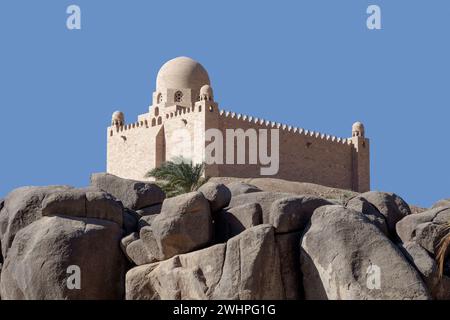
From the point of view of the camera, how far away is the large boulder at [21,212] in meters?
15.3

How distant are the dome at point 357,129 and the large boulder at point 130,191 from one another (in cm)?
2943

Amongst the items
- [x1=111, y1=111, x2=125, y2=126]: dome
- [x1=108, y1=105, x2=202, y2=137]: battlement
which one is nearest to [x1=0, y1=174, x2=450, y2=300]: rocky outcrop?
[x1=108, y1=105, x2=202, y2=137]: battlement

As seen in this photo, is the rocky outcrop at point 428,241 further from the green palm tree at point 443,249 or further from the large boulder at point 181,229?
the large boulder at point 181,229

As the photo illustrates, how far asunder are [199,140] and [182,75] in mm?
7800

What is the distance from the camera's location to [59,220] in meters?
14.7

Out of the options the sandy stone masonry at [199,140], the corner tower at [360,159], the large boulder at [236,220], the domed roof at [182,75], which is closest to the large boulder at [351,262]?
the large boulder at [236,220]

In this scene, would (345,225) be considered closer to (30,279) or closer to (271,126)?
(30,279)

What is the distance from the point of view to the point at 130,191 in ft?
55.4

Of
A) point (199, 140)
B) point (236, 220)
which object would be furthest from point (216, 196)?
point (199, 140)

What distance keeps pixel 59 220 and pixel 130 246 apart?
1.34m

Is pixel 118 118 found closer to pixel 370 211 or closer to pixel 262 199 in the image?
pixel 262 199

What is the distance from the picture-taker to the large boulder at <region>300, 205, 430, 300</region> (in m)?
12.6

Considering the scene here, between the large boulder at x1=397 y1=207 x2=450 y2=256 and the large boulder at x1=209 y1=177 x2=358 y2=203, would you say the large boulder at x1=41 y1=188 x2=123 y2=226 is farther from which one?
the large boulder at x1=209 y1=177 x2=358 y2=203
